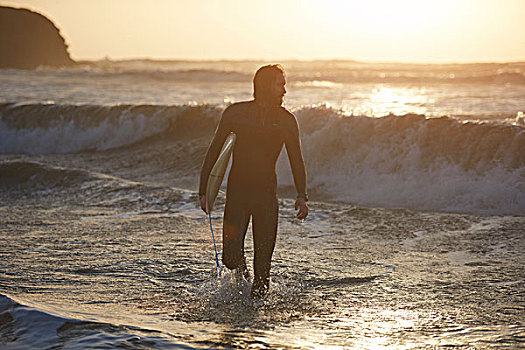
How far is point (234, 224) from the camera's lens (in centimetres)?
471

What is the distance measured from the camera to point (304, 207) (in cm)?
460

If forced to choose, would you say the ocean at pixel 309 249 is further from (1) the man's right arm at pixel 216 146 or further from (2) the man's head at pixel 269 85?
(2) the man's head at pixel 269 85

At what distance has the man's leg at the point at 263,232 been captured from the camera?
4.66 meters

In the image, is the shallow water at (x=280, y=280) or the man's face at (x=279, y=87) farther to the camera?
the man's face at (x=279, y=87)

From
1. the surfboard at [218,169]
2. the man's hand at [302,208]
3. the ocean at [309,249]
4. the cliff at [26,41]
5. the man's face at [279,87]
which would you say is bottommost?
the ocean at [309,249]

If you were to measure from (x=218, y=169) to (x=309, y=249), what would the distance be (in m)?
2.42

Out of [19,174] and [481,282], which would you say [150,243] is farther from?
[19,174]

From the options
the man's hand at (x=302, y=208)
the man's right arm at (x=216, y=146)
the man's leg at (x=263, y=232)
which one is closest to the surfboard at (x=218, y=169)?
the man's right arm at (x=216, y=146)

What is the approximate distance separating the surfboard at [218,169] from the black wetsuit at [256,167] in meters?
0.04

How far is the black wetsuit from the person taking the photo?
4613 mm

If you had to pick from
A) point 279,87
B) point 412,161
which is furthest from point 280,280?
point 412,161

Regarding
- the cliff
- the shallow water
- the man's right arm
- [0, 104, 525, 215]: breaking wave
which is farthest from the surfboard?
the cliff

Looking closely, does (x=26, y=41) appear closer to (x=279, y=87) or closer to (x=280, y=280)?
(x=280, y=280)

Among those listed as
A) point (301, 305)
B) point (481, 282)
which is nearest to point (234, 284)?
point (301, 305)
